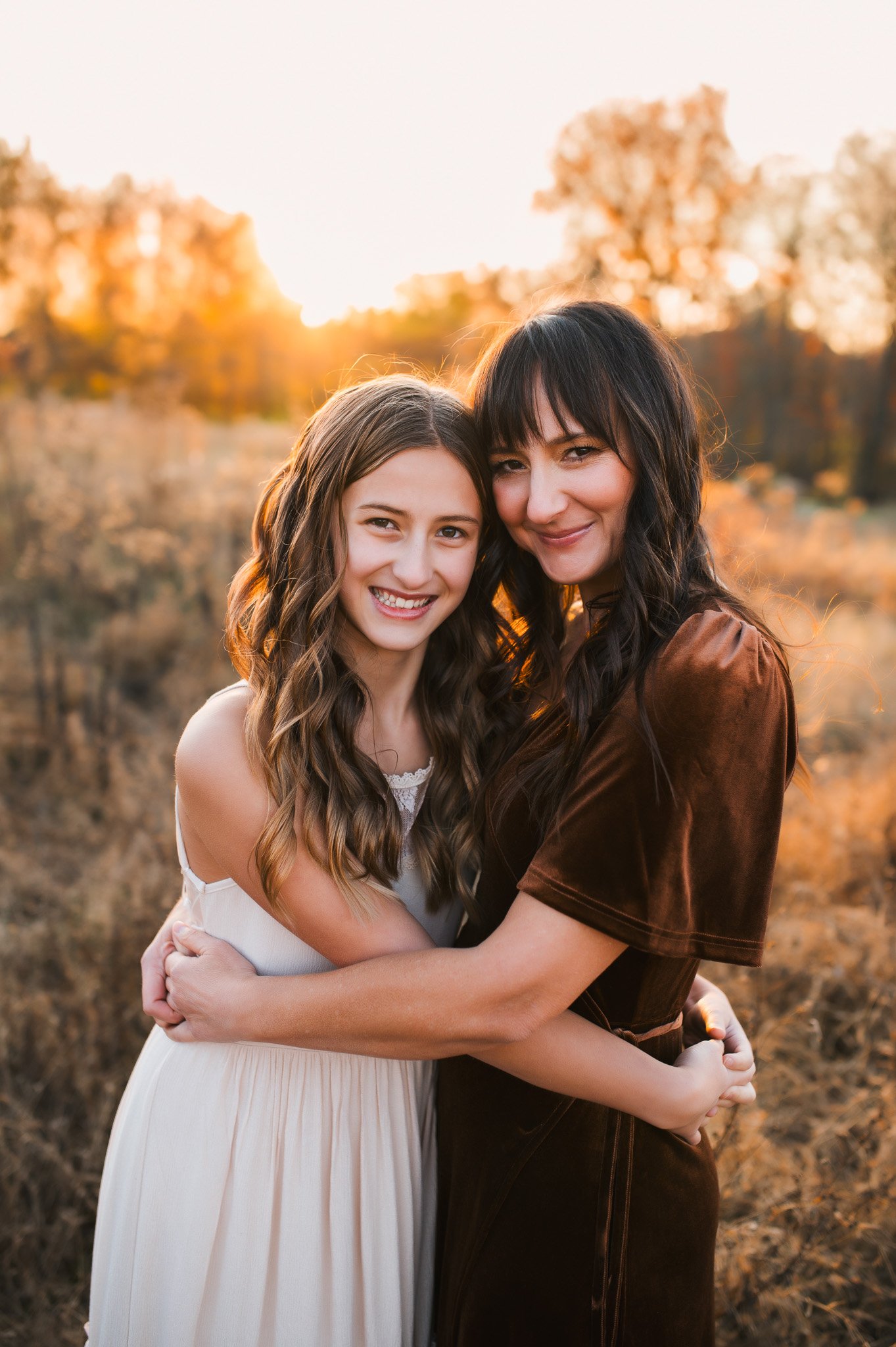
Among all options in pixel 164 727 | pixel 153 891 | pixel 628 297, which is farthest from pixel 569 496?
pixel 628 297

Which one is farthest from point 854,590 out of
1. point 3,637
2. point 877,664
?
point 3,637

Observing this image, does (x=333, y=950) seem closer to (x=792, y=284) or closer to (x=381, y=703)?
(x=381, y=703)

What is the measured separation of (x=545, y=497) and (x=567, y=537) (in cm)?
11

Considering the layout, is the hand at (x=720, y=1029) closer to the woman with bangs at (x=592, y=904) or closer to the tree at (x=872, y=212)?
the woman with bangs at (x=592, y=904)

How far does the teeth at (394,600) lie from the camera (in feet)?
6.15

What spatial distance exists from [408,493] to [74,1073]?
232 cm

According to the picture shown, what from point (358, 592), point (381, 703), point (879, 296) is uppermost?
point (879, 296)

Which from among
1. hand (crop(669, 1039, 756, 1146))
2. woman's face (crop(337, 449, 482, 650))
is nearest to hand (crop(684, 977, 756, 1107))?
hand (crop(669, 1039, 756, 1146))

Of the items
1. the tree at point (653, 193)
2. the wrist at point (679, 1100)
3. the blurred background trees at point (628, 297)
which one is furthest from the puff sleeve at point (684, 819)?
the tree at point (653, 193)

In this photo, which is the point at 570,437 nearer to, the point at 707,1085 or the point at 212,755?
the point at 212,755

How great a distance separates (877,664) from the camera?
315 inches

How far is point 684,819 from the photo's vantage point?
137cm

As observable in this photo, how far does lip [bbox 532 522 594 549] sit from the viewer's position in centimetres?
180

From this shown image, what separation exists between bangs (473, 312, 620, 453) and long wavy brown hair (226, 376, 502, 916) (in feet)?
0.36
